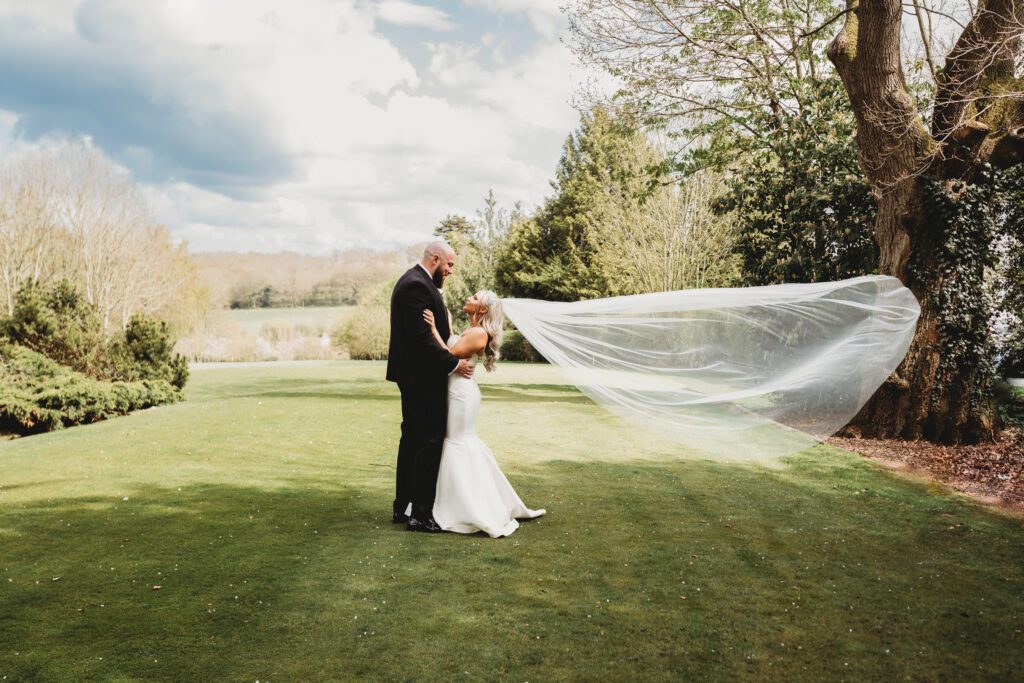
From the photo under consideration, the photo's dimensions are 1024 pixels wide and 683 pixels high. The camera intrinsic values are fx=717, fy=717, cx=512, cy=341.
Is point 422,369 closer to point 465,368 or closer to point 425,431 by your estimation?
point 465,368

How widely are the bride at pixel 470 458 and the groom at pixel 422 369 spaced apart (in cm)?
8

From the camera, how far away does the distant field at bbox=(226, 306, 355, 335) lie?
45969 millimetres

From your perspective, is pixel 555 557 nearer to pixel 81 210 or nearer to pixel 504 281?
pixel 504 281

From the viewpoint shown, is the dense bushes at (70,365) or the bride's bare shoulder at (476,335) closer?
the bride's bare shoulder at (476,335)

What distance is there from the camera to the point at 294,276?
60594 mm

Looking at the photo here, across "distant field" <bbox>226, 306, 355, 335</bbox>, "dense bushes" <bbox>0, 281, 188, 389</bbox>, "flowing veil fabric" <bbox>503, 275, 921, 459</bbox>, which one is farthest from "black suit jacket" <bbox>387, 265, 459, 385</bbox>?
"distant field" <bbox>226, 306, 355, 335</bbox>

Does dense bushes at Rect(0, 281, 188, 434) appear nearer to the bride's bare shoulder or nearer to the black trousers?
the black trousers

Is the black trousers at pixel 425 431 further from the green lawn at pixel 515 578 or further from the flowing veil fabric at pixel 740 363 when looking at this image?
the flowing veil fabric at pixel 740 363

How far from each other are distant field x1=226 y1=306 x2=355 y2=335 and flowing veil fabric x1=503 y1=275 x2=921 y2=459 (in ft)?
122

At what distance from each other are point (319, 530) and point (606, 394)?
2.90 m

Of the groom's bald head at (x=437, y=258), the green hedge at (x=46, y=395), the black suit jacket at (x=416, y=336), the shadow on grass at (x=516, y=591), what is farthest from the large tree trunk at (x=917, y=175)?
the green hedge at (x=46, y=395)

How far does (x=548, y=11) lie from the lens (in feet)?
51.8

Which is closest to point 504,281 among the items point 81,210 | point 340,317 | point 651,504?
point 340,317

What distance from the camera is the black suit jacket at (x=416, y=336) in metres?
6.23
